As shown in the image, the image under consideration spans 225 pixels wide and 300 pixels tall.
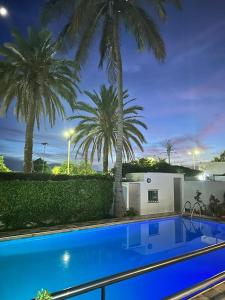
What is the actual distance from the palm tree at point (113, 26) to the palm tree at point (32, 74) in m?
1.69

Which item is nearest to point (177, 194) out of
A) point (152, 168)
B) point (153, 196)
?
point (153, 196)

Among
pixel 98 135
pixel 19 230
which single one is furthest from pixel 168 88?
pixel 19 230

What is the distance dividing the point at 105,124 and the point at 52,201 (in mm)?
10942

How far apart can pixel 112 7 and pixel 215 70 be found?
8.67m

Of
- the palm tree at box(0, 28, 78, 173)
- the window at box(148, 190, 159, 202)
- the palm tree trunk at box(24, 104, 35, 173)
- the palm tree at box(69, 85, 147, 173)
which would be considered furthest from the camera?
the palm tree at box(69, 85, 147, 173)

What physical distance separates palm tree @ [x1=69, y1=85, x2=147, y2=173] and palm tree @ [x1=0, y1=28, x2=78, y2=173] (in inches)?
205

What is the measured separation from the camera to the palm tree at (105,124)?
2308 centimetres

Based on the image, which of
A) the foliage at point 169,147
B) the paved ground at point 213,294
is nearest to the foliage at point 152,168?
the paved ground at point 213,294

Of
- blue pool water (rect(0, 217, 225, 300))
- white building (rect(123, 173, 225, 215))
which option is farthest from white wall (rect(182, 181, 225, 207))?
blue pool water (rect(0, 217, 225, 300))

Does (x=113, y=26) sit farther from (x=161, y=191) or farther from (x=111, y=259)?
(x=111, y=259)

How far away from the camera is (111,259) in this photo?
368 inches

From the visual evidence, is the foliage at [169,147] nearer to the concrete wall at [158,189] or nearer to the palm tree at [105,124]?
the palm tree at [105,124]

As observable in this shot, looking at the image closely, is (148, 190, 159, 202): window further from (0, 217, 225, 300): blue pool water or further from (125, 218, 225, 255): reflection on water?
(0, 217, 225, 300): blue pool water

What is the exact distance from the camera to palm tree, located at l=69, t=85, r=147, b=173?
23.1 m
